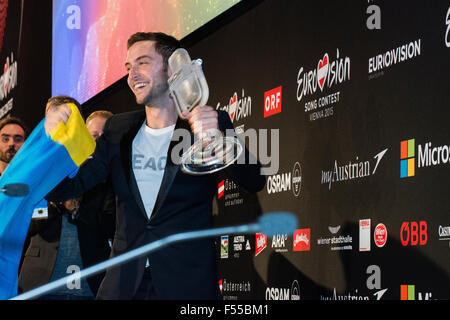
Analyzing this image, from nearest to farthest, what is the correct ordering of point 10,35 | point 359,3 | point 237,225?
1. point 359,3
2. point 237,225
3. point 10,35

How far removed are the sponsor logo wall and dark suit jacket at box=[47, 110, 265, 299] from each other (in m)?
1.00

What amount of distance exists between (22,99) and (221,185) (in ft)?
16.0

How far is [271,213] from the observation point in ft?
14.7

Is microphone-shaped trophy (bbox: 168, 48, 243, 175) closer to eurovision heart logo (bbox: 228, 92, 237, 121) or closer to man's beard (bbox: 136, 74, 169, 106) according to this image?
man's beard (bbox: 136, 74, 169, 106)

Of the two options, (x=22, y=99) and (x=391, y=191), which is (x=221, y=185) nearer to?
(x=391, y=191)

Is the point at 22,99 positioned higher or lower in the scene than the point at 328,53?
higher

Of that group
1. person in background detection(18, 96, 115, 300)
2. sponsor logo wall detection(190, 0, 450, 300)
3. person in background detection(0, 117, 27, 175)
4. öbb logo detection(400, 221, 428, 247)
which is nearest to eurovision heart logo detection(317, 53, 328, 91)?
sponsor logo wall detection(190, 0, 450, 300)

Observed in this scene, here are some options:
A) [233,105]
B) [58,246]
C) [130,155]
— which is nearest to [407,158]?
[130,155]

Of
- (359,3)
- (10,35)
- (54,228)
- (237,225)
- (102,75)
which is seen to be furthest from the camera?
(10,35)

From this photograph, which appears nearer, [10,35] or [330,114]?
[330,114]

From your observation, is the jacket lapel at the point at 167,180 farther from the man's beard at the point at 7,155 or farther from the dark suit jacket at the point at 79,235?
the man's beard at the point at 7,155

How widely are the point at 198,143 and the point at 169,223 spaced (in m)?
0.39

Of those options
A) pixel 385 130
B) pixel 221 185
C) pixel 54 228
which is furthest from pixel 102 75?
pixel 385 130

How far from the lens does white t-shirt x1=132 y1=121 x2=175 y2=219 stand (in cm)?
235
